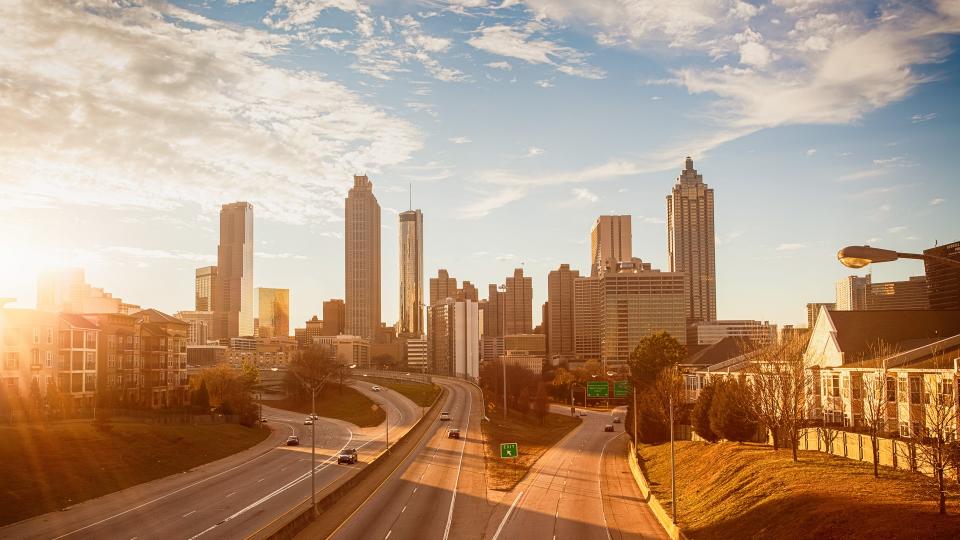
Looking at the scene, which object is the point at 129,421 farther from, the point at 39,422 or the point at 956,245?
the point at 956,245

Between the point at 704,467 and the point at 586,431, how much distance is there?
207ft

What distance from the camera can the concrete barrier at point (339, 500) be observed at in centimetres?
4053

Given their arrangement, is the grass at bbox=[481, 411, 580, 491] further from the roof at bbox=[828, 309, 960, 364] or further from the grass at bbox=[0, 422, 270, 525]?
the roof at bbox=[828, 309, 960, 364]

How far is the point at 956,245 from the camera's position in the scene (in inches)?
6358

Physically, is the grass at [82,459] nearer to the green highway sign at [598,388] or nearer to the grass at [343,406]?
the grass at [343,406]

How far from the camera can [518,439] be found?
4166 inches

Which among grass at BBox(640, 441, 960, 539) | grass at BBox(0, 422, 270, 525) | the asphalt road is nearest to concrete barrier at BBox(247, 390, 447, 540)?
the asphalt road

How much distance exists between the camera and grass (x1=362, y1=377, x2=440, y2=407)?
158 metres

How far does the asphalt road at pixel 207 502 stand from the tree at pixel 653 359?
36.9 m

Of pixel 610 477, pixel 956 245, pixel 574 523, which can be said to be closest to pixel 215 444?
pixel 610 477

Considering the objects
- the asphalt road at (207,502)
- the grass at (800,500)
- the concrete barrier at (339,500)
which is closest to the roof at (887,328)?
the grass at (800,500)

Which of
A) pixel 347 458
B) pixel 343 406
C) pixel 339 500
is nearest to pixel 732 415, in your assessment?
pixel 339 500

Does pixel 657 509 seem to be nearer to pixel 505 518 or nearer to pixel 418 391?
pixel 505 518

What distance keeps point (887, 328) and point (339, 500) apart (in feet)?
161
